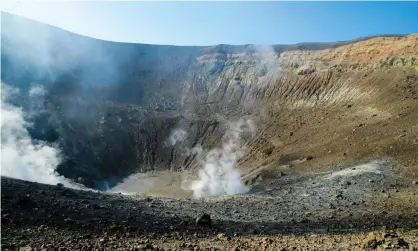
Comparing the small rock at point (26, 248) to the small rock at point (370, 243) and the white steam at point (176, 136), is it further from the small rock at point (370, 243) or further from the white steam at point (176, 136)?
the white steam at point (176, 136)

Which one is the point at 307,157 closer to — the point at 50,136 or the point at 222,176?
the point at 222,176

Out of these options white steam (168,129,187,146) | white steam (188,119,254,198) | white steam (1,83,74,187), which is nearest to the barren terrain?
white steam (168,129,187,146)

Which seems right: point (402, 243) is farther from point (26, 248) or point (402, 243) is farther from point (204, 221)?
point (26, 248)

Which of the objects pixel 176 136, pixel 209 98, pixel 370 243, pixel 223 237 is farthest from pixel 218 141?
pixel 370 243

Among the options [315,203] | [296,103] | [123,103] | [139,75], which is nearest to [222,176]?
[296,103]

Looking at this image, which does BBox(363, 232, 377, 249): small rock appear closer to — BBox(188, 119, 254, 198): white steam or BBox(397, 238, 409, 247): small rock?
BBox(397, 238, 409, 247): small rock
